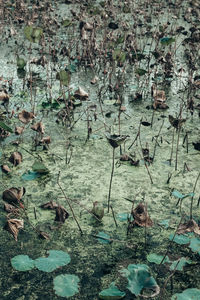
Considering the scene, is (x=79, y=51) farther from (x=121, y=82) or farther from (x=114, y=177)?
(x=114, y=177)

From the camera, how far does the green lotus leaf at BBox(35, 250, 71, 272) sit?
1.07m

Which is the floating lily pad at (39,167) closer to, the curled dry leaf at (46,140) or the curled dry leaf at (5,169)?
the curled dry leaf at (5,169)

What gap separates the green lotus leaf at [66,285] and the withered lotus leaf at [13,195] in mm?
348

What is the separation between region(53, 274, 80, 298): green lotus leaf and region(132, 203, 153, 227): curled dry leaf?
0.27 m

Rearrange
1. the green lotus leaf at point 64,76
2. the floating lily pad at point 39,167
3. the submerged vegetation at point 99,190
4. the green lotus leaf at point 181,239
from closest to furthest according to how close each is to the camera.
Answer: the submerged vegetation at point 99,190 → the green lotus leaf at point 181,239 → the floating lily pad at point 39,167 → the green lotus leaf at point 64,76

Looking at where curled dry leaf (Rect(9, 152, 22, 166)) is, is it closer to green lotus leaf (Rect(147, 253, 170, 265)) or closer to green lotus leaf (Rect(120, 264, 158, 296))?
green lotus leaf (Rect(147, 253, 170, 265))

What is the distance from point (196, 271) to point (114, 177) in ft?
1.77

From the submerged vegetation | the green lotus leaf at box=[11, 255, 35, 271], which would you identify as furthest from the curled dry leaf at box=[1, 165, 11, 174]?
the green lotus leaf at box=[11, 255, 35, 271]

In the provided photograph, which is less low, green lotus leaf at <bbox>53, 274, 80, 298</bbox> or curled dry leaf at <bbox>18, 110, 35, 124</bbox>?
curled dry leaf at <bbox>18, 110, 35, 124</bbox>

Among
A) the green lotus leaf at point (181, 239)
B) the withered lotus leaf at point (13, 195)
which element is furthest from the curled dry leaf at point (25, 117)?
the green lotus leaf at point (181, 239)

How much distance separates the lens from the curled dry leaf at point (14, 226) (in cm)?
114

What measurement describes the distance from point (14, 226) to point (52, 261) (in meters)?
0.15

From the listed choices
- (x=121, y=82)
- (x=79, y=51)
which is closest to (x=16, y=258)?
(x=121, y=82)

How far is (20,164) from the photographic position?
5.24 ft
